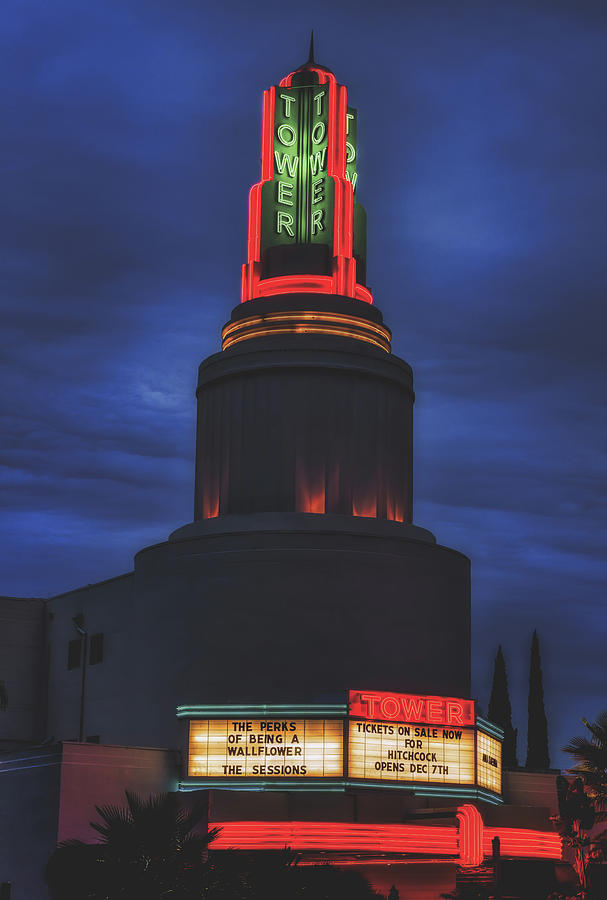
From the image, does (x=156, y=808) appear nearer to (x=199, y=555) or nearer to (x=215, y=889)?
(x=215, y=889)

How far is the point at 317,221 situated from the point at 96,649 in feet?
56.4

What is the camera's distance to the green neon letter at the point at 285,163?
48531 millimetres

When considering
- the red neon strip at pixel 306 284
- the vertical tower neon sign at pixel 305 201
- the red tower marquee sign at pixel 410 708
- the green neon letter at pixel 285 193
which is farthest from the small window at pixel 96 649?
the green neon letter at pixel 285 193

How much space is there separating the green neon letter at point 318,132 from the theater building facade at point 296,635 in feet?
0.37

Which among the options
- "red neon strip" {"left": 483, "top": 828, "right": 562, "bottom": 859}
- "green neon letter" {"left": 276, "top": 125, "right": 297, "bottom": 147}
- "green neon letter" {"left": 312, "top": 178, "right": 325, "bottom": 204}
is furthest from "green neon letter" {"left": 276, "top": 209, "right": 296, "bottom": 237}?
"red neon strip" {"left": 483, "top": 828, "right": 562, "bottom": 859}

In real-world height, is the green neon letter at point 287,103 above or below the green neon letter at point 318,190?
above

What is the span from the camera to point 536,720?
66438 millimetres

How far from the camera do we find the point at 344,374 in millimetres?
45188

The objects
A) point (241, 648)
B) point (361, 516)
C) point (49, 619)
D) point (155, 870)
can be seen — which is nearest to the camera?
point (155, 870)

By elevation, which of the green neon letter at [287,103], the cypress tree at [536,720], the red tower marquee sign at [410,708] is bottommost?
the red tower marquee sign at [410,708]

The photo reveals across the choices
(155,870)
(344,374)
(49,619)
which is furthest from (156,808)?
(49,619)

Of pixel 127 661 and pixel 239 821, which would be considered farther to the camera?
pixel 127 661

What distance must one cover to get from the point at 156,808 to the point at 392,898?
1109 cm

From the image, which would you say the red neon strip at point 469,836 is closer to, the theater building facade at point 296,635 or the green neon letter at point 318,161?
the theater building facade at point 296,635
